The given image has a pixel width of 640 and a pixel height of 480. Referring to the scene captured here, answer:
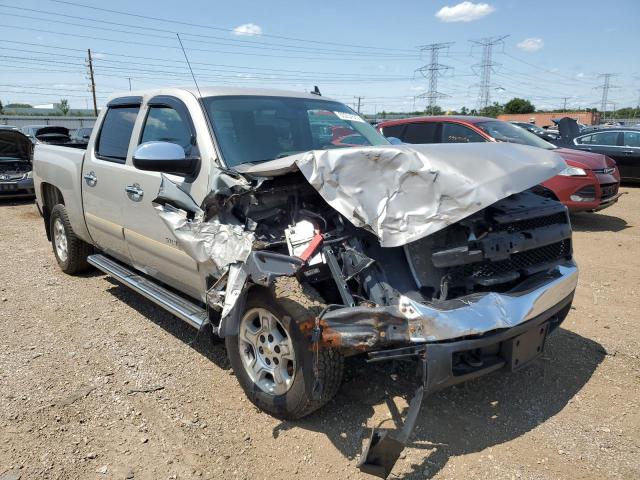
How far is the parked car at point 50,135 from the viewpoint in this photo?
28.7ft

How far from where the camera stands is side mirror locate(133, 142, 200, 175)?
320 cm

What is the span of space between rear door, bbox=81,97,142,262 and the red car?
587 cm

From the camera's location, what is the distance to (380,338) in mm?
2396

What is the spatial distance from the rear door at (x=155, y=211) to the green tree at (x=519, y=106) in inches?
3240

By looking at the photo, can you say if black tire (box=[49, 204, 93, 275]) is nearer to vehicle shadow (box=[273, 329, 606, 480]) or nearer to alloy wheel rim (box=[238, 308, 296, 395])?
alloy wheel rim (box=[238, 308, 296, 395])

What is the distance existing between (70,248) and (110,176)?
5.74 feet

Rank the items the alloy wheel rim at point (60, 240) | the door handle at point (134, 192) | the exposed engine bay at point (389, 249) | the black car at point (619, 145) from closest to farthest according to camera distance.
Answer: the exposed engine bay at point (389, 249)
the door handle at point (134, 192)
the alloy wheel rim at point (60, 240)
the black car at point (619, 145)

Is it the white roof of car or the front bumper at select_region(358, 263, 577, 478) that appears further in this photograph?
the white roof of car

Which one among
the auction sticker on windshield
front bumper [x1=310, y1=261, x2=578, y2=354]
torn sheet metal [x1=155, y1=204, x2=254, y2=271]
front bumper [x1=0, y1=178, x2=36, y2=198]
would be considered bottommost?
front bumper [x1=0, y1=178, x2=36, y2=198]

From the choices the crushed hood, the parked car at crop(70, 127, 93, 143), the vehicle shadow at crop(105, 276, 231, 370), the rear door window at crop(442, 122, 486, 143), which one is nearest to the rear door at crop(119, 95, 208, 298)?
the vehicle shadow at crop(105, 276, 231, 370)

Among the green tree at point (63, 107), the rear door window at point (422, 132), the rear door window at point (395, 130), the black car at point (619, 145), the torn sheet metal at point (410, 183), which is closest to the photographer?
the torn sheet metal at point (410, 183)

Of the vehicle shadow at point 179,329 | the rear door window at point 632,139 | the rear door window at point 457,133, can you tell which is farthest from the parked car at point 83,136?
the rear door window at point 632,139

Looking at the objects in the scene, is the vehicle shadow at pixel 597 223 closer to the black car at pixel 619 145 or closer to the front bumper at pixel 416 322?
the black car at pixel 619 145

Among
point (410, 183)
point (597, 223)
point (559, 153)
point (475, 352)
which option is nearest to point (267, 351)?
point (475, 352)
